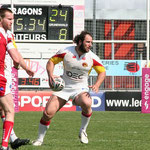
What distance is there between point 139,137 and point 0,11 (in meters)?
4.25

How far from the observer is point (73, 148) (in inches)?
305

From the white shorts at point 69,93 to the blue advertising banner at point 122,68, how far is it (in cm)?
1447

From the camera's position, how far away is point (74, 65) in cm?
836

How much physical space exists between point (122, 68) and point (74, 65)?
14.8 m

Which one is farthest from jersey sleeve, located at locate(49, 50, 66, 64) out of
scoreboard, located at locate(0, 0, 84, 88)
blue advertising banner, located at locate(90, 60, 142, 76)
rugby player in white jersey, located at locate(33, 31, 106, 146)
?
blue advertising banner, located at locate(90, 60, 142, 76)

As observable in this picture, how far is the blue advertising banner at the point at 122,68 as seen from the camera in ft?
75.2

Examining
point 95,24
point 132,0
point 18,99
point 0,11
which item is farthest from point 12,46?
point 132,0

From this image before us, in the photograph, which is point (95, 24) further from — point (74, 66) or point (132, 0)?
point (74, 66)

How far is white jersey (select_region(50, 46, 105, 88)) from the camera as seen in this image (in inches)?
330

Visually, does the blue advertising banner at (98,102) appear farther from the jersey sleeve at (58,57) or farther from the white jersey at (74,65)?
the jersey sleeve at (58,57)

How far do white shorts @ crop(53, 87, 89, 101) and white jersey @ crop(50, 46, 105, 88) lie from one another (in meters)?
0.06

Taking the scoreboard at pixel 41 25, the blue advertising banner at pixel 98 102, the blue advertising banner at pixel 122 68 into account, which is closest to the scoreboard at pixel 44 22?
the scoreboard at pixel 41 25

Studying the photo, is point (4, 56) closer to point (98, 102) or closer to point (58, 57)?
point (58, 57)

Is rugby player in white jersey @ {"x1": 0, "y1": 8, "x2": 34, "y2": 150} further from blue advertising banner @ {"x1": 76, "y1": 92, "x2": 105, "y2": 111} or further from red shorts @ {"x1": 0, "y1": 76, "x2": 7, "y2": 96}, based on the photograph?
blue advertising banner @ {"x1": 76, "y1": 92, "x2": 105, "y2": 111}
